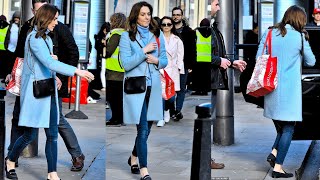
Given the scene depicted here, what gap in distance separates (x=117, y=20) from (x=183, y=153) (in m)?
2.77

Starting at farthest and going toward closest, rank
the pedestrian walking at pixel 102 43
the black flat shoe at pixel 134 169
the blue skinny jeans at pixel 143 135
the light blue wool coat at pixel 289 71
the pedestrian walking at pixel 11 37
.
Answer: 1. the pedestrian walking at pixel 11 37
2. the pedestrian walking at pixel 102 43
3. the light blue wool coat at pixel 289 71
4. the black flat shoe at pixel 134 169
5. the blue skinny jeans at pixel 143 135

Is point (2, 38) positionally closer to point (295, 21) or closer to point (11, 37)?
point (11, 37)

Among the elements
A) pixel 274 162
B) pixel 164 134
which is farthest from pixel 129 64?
pixel 274 162

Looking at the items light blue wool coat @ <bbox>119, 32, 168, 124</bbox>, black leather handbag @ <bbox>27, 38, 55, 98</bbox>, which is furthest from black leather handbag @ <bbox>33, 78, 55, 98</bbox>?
light blue wool coat @ <bbox>119, 32, 168, 124</bbox>

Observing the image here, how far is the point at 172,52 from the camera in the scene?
737cm

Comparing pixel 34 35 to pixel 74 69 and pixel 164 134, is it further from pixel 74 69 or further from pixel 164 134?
pixel 164 134

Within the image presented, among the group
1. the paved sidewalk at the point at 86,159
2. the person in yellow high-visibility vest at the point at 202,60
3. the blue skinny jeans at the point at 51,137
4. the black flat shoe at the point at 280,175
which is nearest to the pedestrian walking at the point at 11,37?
the paved sidewalk at the point at 86,159

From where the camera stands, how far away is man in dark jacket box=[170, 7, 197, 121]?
7005 mm

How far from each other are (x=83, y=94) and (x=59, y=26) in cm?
690

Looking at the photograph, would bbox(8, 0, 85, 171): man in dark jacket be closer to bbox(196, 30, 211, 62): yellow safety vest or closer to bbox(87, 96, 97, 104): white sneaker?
bbox(196, 30, 211, 62): yellow safety vest

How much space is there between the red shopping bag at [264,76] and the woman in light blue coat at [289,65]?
0.05m

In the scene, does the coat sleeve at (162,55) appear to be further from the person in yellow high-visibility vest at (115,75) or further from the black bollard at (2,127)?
the black bollard at (2,127)

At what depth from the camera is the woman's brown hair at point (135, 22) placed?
652 centimetres

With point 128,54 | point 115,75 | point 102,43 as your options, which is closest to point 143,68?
A: point 128,54
